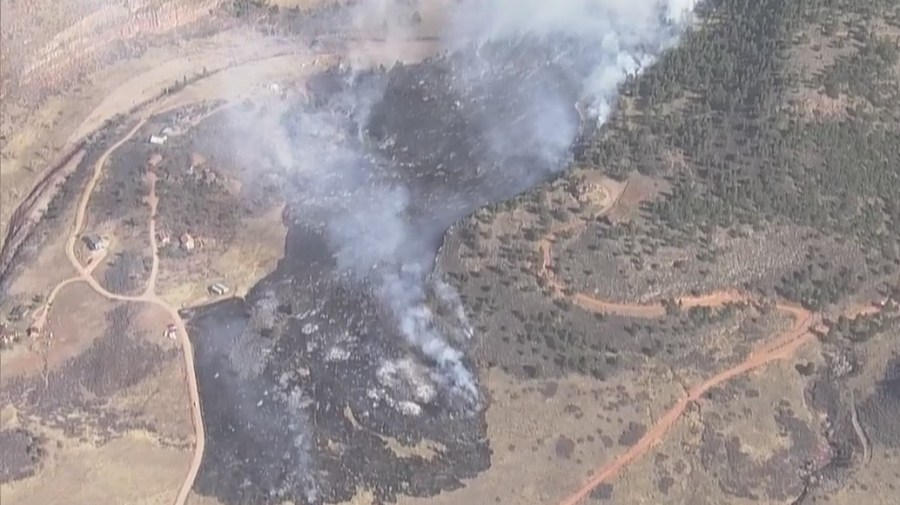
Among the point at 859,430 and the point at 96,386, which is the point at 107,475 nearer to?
the point at 96,386

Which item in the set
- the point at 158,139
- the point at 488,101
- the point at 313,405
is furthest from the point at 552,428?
the point at 158,139

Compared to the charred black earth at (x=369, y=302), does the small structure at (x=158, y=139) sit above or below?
above

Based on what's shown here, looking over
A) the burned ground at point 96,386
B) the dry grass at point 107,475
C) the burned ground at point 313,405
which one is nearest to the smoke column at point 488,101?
the burned ground at point 313,405

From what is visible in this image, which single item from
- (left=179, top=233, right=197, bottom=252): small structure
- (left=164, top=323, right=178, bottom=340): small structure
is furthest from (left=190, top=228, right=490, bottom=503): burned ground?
(left=179, top=233, right=197, bottom=252): small structure

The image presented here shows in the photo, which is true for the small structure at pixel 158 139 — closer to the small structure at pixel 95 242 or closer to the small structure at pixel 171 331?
the small structure at pixel 95 242

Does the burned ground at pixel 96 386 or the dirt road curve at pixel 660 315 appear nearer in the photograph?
the dirt road curve at pixel 660 315
